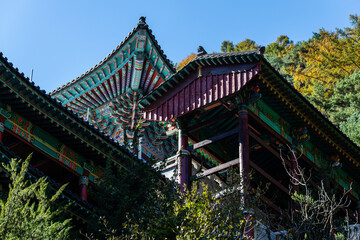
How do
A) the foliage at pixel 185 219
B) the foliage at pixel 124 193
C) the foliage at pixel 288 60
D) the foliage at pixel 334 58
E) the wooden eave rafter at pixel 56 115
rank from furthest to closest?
the foliage at pixel 288 60, the foliage at pixel 334 58, the wooden eave rafter at pixel 56 115, the foliage at pixel 124 193, the foliage at pixel 185 219

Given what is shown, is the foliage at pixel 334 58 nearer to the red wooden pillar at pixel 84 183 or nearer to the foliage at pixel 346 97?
the foliage at pixel 346 97

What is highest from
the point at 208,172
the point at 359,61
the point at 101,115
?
the point at 359,61

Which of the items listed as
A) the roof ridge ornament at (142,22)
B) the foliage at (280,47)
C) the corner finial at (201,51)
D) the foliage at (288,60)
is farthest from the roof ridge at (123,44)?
the foliage at (280,47)

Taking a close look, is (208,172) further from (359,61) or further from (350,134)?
(359,61)

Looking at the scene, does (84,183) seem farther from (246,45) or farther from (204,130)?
Answer: (246,45)

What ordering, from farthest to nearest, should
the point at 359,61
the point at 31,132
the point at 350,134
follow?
the point at 359,61 → the point at 350,134 → the point at 31,132

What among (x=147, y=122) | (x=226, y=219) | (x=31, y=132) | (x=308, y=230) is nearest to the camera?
(x=226, y=219)

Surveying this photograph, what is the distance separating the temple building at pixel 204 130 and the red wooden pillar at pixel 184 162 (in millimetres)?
29

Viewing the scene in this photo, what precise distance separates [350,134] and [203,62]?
15.0m

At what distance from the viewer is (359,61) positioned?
130 feet

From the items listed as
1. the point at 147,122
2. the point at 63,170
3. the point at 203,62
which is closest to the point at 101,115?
the point at 147,122

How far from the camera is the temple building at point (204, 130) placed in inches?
616

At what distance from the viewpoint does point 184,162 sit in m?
17.2

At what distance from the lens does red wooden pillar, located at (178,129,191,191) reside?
16.8m
